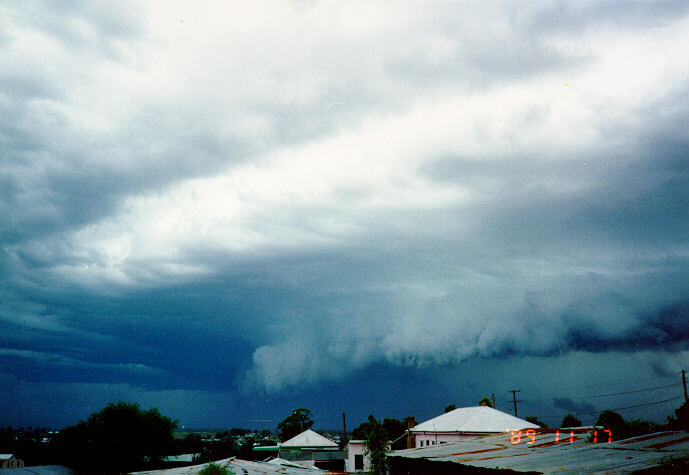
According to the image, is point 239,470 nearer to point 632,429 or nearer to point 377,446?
point 377,446

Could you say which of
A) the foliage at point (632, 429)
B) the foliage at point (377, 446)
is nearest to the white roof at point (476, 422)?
the foliage at point (377, 446)

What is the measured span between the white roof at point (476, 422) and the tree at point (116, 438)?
4017cm

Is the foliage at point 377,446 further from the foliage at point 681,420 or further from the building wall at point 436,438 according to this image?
the foliage at point 681,420

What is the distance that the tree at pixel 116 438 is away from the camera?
7375 centimetres

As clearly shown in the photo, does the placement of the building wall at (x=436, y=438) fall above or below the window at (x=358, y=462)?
above

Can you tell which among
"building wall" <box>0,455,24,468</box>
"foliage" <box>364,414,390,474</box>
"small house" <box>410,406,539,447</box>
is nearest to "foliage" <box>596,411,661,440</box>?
"foliage" <box>364,414,390,474</box>

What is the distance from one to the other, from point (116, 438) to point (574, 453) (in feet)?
242

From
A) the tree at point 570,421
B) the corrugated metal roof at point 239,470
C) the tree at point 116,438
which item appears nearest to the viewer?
the corrugated metal roof at point 239,470

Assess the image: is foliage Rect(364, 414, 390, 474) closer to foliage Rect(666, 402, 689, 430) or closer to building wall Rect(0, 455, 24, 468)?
foliage Rect(666, 402, 689, 430)

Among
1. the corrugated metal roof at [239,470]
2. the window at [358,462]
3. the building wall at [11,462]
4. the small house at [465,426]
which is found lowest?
the window at [358,462]

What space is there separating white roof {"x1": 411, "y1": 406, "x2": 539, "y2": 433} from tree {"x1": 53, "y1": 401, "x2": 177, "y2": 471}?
4017 centimetres

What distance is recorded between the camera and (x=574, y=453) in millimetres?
20297

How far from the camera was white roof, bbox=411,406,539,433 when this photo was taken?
215 feet

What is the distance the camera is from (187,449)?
138 m
